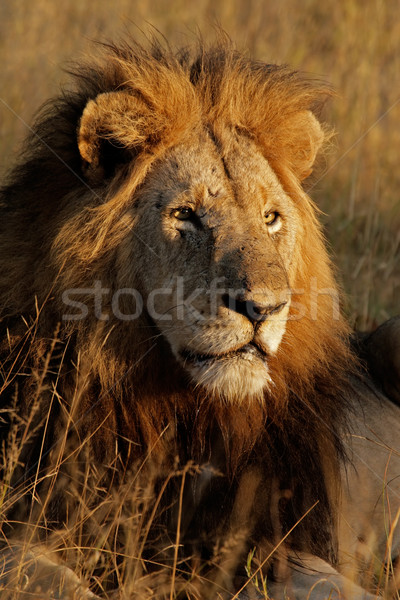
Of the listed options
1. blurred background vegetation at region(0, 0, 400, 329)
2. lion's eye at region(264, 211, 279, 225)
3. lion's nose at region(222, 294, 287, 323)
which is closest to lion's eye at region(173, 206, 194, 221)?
lion's eye at region(264, 211, 279, 225)

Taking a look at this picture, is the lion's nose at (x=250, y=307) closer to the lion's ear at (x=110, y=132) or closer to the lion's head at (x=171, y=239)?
the lion's head at (x=171, y=239)

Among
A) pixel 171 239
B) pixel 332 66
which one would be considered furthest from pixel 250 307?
pixel 332 66

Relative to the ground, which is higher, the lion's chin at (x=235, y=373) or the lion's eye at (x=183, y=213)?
the lion's eye at (x=183, y=213)

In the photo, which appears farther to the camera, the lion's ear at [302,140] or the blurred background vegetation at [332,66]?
the blurred background vegetation at [332,66]

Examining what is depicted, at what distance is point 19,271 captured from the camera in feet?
12.9

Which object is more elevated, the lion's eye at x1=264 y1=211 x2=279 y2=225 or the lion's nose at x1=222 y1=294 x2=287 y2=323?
the lion's eye at x1=264 y1=211 x2=279 y2=225

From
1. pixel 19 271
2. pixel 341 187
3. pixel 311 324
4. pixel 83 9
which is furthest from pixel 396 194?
pixel 19 271

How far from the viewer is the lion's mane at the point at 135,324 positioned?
378 cm

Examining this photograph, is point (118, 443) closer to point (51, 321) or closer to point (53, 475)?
point (53, 475)

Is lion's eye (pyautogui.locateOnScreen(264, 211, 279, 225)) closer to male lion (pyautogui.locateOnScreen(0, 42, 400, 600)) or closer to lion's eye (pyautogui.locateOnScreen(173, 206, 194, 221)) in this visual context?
male lion (pyautogui.locateOnScreen(0, 42, 400, 600))

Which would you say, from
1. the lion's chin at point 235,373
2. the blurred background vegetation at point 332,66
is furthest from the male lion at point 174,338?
the blurred background vegetation at point 332,66

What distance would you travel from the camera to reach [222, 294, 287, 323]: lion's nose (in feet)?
11.0

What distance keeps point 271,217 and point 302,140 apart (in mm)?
598

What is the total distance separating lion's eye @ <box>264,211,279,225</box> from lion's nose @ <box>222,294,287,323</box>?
0.64 m
